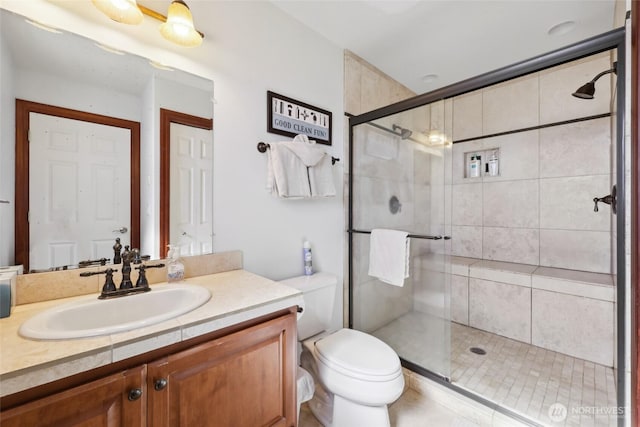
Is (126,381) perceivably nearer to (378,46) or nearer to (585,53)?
(585,53)

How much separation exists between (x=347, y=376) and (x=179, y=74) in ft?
5.31

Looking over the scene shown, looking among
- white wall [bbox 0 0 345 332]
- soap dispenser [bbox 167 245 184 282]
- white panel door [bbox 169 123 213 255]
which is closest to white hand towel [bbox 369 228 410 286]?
white wall [bbox 0 0 345 332]

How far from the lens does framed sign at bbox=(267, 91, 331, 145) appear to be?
5.20 ft

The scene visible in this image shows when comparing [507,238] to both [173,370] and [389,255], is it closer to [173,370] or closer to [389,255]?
[389,255]

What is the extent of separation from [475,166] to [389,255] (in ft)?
5.27

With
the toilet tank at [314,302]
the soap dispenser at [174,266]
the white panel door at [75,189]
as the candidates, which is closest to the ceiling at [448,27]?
the white panel door at [75,189]

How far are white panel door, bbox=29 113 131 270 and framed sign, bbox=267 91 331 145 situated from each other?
29.5 inches

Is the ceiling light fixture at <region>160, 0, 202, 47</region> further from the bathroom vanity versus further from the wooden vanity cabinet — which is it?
the wooden vanity cabinet

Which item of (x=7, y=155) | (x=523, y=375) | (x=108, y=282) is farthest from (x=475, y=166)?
(x=7, y=155)

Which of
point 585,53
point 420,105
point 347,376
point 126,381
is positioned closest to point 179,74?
point 126,381

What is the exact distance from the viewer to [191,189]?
4.28 ft

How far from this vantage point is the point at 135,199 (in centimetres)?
116

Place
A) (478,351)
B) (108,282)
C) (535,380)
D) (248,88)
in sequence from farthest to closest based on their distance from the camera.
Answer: (478,351)
(535,380)
(248,88)
(108,282)

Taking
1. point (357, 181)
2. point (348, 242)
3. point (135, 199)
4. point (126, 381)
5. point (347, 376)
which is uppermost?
point (357, 181)
